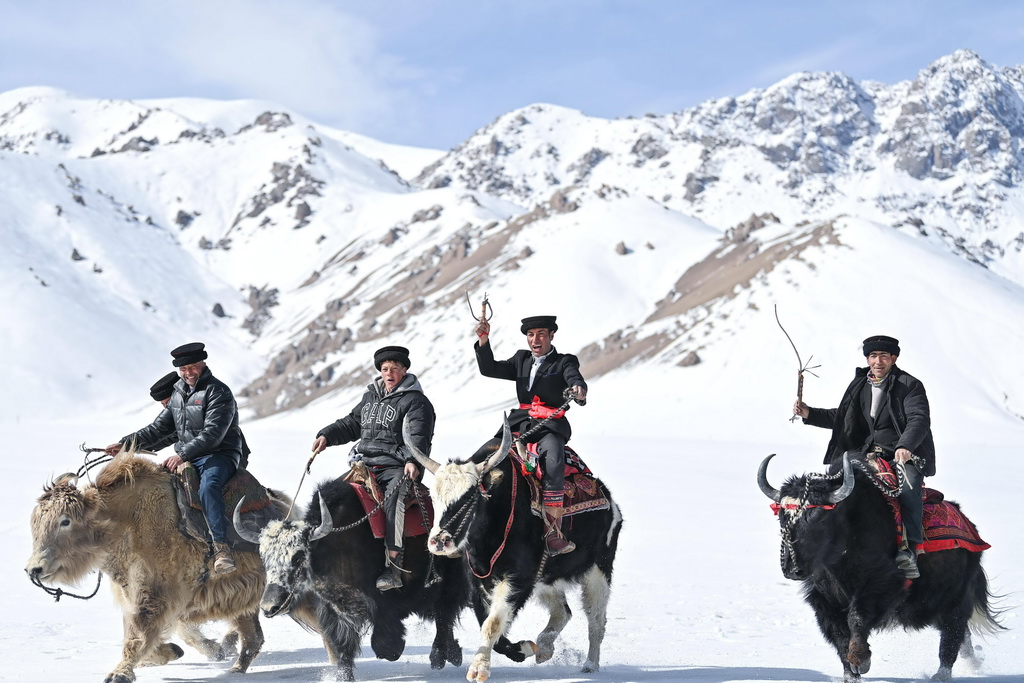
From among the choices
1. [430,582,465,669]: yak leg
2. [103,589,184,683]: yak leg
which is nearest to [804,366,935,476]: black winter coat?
[430,582,465,669]: yak leg

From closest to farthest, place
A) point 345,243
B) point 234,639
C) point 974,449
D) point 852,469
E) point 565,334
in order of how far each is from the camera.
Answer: point 852,469
point 234,639
point 974,449
point 565,334
point 345,243

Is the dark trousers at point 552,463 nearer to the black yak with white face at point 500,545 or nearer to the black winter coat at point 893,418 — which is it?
the black yak with white face at point 500,545

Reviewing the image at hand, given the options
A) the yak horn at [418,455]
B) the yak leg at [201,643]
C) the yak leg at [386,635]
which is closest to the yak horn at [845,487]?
the yak horn at [418,455]

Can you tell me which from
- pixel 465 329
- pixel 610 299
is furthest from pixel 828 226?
pixel 465 329

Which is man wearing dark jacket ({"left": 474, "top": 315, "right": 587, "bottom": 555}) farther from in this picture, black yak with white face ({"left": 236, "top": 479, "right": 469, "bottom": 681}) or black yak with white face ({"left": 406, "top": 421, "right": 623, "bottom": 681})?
black yak with white face ({"left": 236, "top": 479, "right": 469, "bottom": 681})

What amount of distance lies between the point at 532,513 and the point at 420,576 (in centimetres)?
119

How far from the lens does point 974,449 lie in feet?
128

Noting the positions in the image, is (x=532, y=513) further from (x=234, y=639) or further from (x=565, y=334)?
(x=565, y=334)

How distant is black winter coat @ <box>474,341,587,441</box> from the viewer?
947 cm

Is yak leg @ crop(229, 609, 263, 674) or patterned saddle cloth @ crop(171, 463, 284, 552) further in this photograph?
yak leg @ crop(229, 609, 263, 674)

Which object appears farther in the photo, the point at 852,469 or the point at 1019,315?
the point at 1019,315

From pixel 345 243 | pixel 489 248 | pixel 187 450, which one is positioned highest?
pixel 345 243

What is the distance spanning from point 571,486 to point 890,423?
2.96 meters

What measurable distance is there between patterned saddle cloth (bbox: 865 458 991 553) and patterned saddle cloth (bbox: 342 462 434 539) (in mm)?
3890
